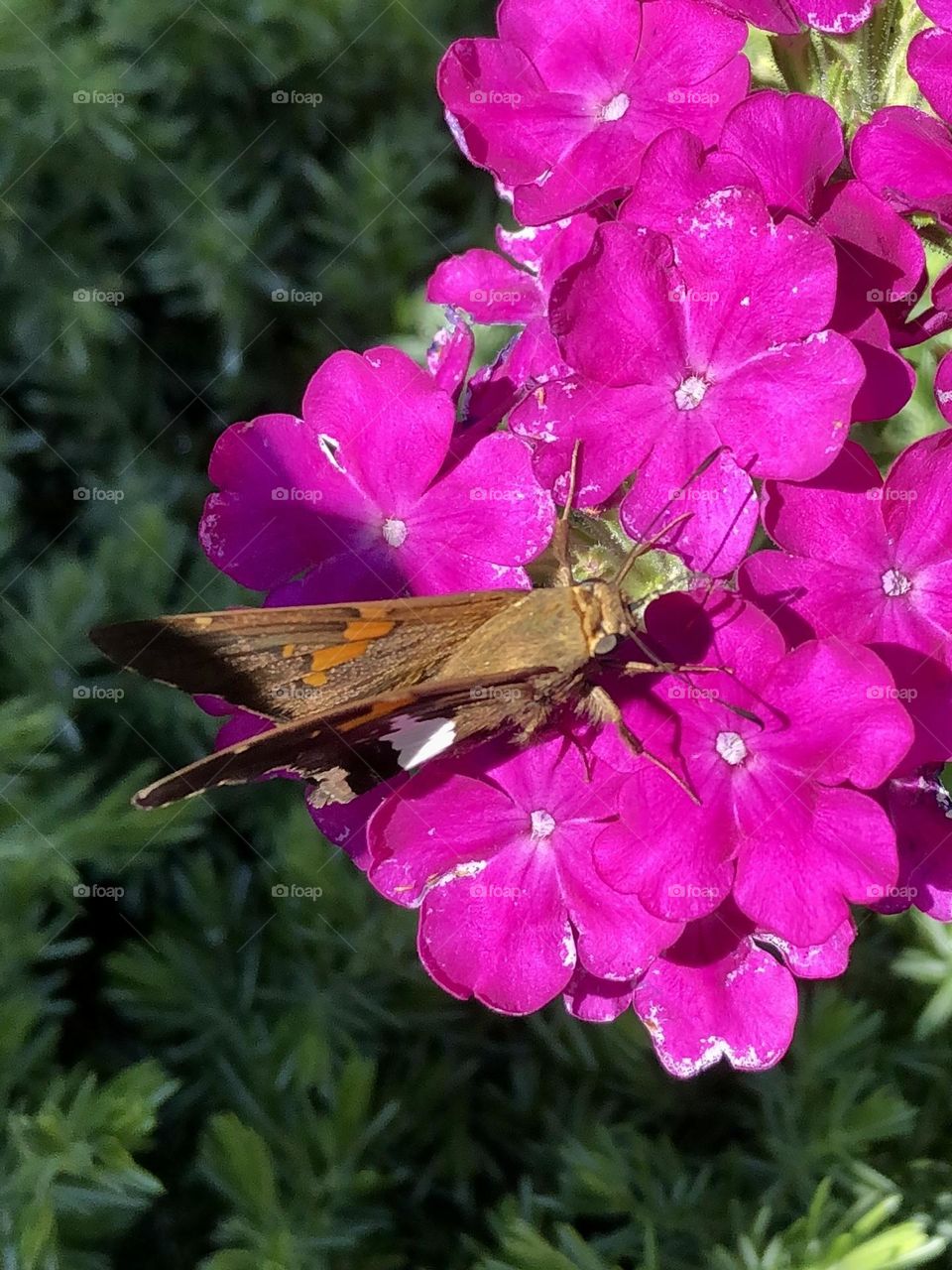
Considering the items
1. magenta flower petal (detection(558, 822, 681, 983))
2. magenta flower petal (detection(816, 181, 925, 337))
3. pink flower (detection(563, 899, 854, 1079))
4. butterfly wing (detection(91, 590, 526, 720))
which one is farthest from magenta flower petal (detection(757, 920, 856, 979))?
magenta flower petal (detection(816, 181, 925, 337))

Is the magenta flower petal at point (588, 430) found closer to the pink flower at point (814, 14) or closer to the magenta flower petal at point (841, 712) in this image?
the magenta flower petal at point (841, 712)

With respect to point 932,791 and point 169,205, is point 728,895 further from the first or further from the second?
point 169,205

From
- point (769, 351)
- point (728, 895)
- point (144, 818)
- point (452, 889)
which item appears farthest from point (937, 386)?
point (144, 818)

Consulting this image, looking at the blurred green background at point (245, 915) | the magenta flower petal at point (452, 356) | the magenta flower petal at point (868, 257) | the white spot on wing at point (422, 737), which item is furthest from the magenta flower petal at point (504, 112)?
the blurred green background at point (245, 915)

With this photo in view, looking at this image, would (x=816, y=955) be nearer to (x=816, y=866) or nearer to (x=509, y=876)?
(x=816, y=866)

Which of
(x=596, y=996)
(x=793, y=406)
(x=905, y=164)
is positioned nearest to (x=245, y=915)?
(x=596, y=996)

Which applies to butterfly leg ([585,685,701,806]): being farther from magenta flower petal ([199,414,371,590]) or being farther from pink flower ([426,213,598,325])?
pink flower ([426,213,598,325])
